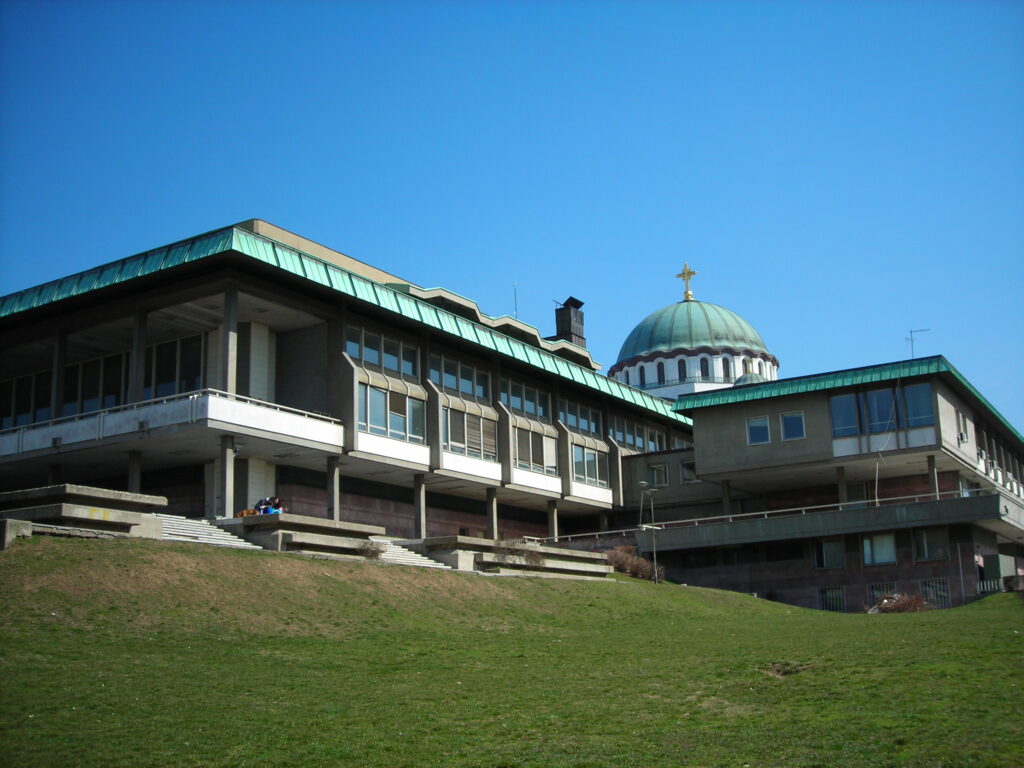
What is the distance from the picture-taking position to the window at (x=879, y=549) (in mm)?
45438

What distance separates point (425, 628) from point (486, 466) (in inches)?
1010

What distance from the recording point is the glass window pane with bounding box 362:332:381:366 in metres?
44.7

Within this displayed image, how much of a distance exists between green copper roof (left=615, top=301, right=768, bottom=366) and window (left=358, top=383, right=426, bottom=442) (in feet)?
141

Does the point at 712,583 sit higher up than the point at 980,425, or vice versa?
the point at 980,425

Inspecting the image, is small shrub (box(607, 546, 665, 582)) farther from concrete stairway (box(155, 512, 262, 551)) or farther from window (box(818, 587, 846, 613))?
concrete stairway (box(155, 512, 262, 551))

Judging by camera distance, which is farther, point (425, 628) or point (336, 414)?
point (336, 414)

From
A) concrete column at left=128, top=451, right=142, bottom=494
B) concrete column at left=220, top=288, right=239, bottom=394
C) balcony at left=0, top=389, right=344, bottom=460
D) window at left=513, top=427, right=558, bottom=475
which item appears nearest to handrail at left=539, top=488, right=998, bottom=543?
window at left=513, top=427, right=558, bottom=475

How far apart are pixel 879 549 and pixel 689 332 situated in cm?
4237

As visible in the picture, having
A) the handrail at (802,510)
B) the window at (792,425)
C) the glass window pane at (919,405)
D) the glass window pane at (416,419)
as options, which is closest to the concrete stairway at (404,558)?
the glass window pane at (416,419)

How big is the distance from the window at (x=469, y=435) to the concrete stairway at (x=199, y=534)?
16.7 m

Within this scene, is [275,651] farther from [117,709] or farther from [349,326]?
[349,326]

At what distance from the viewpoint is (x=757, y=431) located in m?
51.5

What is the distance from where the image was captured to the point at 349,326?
4394cm

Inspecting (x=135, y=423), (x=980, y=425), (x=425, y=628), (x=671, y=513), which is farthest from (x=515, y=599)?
(x=980, y=425)
